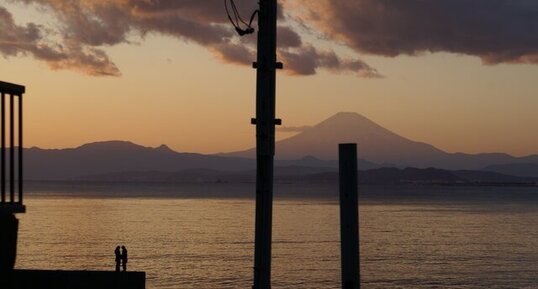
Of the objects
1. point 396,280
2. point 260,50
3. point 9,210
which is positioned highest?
point 260,50

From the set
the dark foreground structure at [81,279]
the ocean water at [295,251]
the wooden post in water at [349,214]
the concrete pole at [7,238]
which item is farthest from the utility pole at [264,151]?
the ocean water at [295,251]

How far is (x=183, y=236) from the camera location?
8838 cm

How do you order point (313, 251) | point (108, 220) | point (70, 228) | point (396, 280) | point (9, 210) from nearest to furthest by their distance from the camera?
point (9, 210)
point (396, 280)
point (313, 251)
point (70, 228)
point (108, 220)

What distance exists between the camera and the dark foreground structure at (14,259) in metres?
11.5

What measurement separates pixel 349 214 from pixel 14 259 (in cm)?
627

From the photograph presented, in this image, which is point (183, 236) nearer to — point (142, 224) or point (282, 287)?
point (142, 224)

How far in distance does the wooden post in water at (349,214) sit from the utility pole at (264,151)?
1157mm

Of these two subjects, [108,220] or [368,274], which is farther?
[108,220]

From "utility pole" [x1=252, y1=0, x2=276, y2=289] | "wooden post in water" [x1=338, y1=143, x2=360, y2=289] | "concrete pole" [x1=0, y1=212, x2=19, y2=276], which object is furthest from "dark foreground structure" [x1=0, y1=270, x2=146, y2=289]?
"wooden post in water" [x1=338, y1=143, x2=360, y2=289]

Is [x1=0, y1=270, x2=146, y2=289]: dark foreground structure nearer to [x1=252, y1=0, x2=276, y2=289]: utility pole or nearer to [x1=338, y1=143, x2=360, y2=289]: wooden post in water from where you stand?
[x1=252, y1=0, x2=276, y2=289]: utility pole

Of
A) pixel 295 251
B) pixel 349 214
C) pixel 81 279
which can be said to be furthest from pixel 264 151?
pixel 295 251

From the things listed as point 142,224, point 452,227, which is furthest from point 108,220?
point 452,227

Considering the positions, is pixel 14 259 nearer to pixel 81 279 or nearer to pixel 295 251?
pixel 81 279

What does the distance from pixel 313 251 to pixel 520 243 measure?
26.6 m
